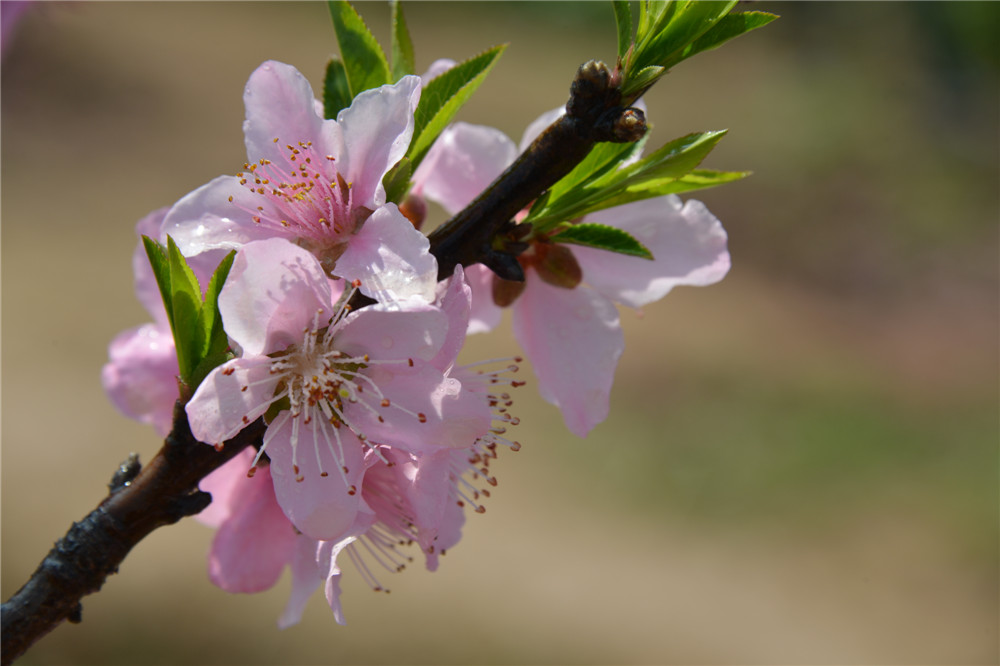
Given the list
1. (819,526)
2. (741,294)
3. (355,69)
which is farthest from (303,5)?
(355,69)

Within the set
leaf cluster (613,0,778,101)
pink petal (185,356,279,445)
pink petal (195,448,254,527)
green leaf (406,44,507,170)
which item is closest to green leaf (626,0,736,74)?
leaf cluster (613,0,778,101)

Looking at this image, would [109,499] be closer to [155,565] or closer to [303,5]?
[155,565]

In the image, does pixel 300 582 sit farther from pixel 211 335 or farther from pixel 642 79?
pixel 642 79

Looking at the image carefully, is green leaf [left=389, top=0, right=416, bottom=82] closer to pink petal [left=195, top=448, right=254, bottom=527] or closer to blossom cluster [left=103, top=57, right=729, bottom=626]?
blossom cluster [left=103, top=57, right=729, bottom=626]

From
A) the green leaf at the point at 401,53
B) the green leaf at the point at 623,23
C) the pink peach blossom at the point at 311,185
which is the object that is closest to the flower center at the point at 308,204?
the pink peach blossom at the point at 311,185

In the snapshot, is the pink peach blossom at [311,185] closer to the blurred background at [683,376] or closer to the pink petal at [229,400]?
the pink petal at [229,400]

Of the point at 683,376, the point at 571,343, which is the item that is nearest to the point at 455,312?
the point at 571,343
